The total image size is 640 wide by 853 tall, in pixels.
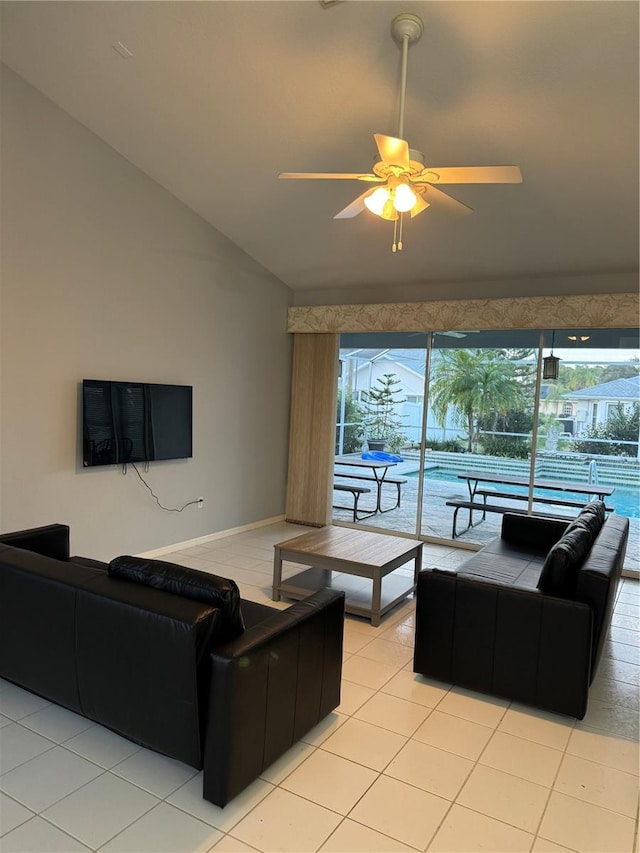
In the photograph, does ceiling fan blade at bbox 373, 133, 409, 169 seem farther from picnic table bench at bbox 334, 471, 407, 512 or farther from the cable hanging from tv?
picnic table bench at bbox 334, 471, 407, 512

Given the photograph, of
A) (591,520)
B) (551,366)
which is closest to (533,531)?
(591,520)

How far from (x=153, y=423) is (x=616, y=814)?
4.02 m

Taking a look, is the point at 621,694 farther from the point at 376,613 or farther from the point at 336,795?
the point at 336,795

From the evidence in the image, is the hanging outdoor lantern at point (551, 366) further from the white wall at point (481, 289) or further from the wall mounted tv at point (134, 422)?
the wall mounted tv at point (134, 422)

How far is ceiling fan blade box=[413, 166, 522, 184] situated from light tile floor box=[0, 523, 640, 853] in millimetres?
2573

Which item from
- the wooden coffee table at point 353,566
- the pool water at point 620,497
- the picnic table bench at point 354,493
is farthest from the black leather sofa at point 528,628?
the picnic table bench at point 354,493

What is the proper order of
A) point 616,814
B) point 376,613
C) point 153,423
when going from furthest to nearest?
point 153,423, point 376,613, point 616,814

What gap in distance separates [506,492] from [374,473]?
1474 mm

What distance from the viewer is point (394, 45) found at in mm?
3084

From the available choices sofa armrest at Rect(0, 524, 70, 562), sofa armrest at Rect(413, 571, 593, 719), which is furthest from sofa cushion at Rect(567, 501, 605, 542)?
sofa armrest at Rect(0, 524, 70, 562)

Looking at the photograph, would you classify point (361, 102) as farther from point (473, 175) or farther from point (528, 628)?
point (528, 628)

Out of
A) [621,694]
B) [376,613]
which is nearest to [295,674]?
[376,613]

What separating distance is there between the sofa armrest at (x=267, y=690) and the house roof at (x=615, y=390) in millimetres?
3639

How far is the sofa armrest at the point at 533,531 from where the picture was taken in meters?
4.29
